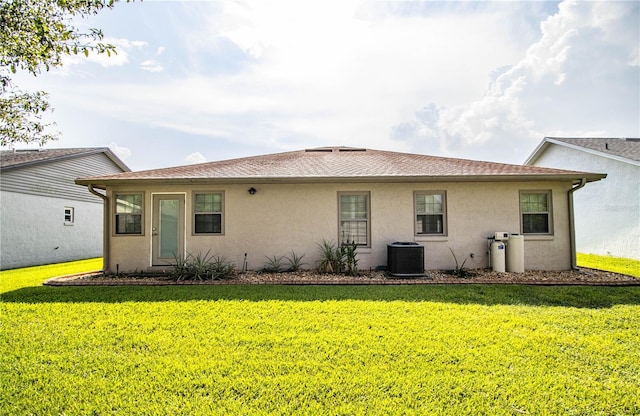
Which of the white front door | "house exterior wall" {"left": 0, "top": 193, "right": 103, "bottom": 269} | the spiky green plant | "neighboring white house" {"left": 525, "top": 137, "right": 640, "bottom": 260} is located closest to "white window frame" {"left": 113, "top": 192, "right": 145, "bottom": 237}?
the white front door

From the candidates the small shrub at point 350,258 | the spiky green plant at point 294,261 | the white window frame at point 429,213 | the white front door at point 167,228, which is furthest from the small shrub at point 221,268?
the white window frame at point 429,213

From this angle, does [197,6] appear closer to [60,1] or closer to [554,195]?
[60,1]

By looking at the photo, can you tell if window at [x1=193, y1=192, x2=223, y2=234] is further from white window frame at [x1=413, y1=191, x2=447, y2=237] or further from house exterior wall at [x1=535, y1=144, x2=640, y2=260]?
house exterior wall at [x1=535, y1=144, x2=640, y2=260]

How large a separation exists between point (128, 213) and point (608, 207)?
656 inches

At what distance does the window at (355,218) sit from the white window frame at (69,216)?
41.9 feet

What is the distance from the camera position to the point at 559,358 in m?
3.44

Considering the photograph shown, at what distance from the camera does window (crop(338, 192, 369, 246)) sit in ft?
28.9

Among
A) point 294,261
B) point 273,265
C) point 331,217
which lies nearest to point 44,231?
point 273,265

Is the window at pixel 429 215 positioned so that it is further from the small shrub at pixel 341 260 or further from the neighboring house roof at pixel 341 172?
the small shrub at pixel 341 260

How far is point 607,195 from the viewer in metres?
12.1

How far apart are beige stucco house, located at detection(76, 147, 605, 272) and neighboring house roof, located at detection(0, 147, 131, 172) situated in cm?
608

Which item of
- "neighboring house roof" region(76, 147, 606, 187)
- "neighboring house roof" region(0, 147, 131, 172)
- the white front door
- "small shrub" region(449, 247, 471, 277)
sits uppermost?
"neighboring house roof" region(0, 147, 131, 172)

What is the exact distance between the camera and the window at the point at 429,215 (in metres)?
8.81

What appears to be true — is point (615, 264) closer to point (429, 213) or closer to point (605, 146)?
point (605, 146)
